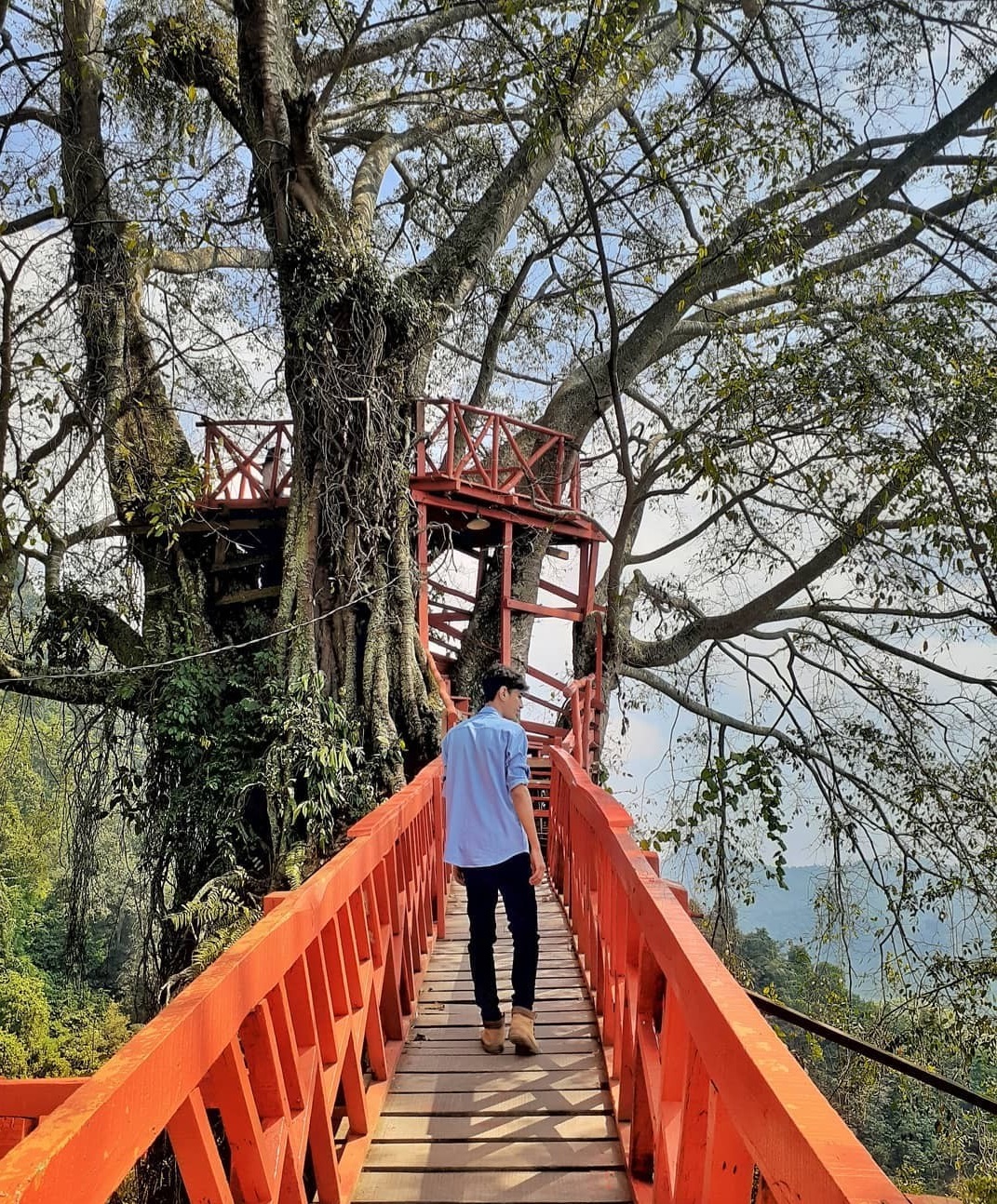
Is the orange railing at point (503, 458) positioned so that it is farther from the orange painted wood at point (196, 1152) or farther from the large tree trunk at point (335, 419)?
the orange painted wood at point (196, 1152)

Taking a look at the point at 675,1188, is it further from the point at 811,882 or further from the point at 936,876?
the point at 811,882

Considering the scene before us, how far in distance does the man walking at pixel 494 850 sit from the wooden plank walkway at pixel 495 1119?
22 centimetres

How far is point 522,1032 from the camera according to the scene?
3561mm

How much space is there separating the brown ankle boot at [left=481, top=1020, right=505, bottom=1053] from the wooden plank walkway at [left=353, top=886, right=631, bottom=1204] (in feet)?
0.11

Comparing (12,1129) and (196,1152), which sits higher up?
(196,1152)

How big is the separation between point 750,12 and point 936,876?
368 inches

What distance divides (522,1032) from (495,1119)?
0.55 meters

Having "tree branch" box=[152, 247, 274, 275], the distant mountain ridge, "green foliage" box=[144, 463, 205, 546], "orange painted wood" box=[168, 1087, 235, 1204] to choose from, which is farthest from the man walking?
"tree branch" box=[152, 247, 274, 275]

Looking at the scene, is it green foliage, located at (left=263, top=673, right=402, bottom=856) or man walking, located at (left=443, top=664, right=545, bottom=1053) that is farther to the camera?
green foliage, located at (left=263, top=673, right=402, bottom=856)

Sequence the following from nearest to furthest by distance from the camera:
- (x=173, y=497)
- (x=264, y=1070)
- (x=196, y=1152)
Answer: (x=196, y=1152) < (x=264, y=1070) < (x=173, y=497)

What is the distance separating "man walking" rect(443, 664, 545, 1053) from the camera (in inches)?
140

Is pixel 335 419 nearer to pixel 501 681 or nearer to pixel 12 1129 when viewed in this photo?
pixel 501 681

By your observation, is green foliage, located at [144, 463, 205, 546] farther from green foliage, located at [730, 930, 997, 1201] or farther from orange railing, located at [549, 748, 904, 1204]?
green foliage, located at [730, 930, 997, 1201]

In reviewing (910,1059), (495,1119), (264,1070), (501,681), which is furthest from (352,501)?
(910,1059)
